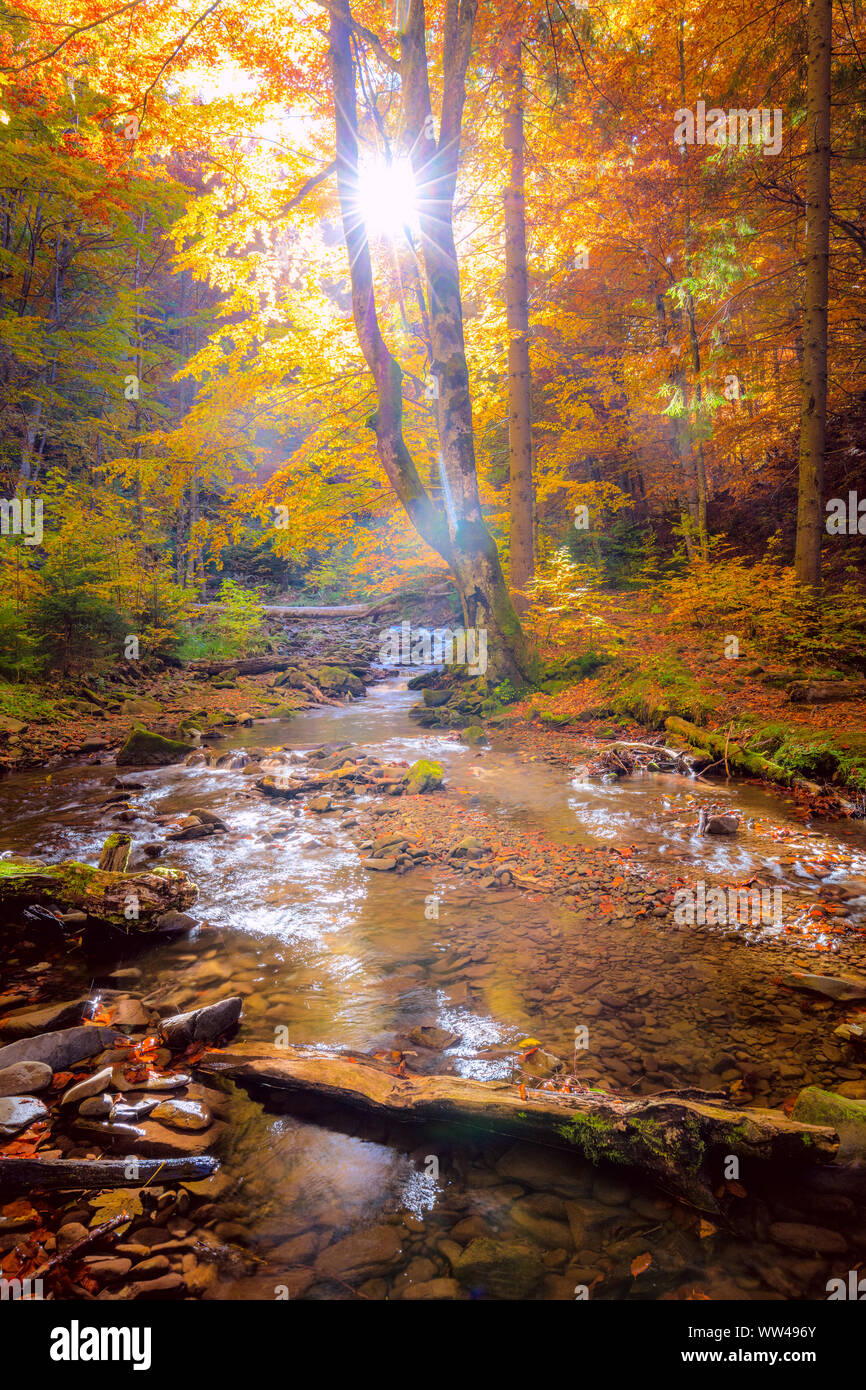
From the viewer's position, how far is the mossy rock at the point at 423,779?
23.0 feet

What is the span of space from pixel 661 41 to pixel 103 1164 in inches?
814

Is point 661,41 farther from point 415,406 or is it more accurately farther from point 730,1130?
point 730,1130

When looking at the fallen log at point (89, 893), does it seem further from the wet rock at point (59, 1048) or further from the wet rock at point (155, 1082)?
the wet rock at point (155, 1082)

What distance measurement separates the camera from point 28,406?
16.4 meters

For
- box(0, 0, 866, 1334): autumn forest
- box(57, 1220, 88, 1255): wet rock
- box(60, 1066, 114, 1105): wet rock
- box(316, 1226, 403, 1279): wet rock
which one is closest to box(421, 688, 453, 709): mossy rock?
box(0, 0, 866, 1334): autumn forest

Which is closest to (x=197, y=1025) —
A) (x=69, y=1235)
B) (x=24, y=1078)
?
(x=24, y=1078)

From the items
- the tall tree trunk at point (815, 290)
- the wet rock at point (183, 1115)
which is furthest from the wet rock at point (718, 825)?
the tall tree trunk at point (815, 290)

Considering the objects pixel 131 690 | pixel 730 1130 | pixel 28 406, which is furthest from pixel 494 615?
pixel 28 406

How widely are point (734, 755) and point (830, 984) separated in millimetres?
4109

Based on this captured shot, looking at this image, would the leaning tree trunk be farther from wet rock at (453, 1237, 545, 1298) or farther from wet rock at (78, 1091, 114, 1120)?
wet rock at (453, 1237, 545, 1298)

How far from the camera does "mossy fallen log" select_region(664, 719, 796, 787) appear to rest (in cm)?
634

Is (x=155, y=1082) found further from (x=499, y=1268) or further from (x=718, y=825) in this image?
(x=718, y=825)

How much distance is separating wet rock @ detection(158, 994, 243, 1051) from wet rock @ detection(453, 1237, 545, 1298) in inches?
63.7

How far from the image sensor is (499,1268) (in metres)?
1.80
